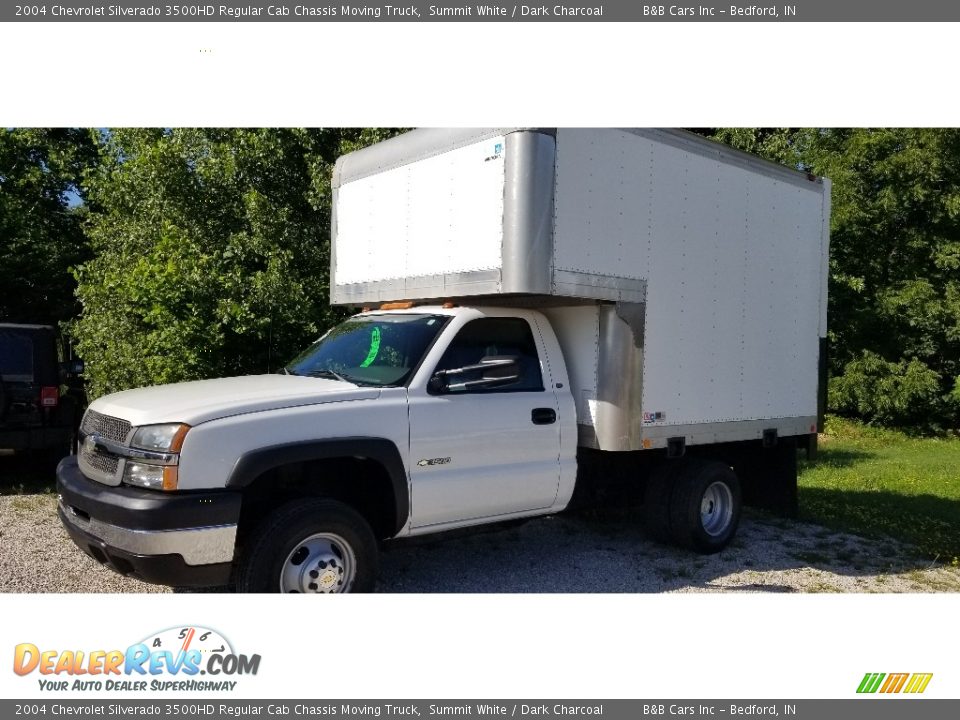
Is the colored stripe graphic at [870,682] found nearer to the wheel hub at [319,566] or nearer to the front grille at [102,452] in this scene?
the wheel hub at [319,566]

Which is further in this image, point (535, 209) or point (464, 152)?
point (464, 152)

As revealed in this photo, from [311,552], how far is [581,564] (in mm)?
2622

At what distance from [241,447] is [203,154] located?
9085mm

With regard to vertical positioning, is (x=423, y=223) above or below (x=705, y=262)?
above

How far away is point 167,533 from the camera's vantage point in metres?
4.06

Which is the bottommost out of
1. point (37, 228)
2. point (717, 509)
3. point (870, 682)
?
point (870, 682)

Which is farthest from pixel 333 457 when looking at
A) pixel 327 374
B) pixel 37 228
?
pixel 37 228

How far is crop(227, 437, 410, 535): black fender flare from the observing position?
14.0 ft

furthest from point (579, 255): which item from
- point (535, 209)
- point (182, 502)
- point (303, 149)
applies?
point (303, 149)

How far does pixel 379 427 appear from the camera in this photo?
15.6 ft

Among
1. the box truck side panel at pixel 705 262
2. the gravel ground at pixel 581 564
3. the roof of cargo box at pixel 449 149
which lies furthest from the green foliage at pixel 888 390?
the roof of cargo box at pixel 449 149

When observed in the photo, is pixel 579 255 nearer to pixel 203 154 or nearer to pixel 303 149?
pixel 303 149

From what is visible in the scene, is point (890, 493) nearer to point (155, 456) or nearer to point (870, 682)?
point (870, 682)

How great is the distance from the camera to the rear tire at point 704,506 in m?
6.55
